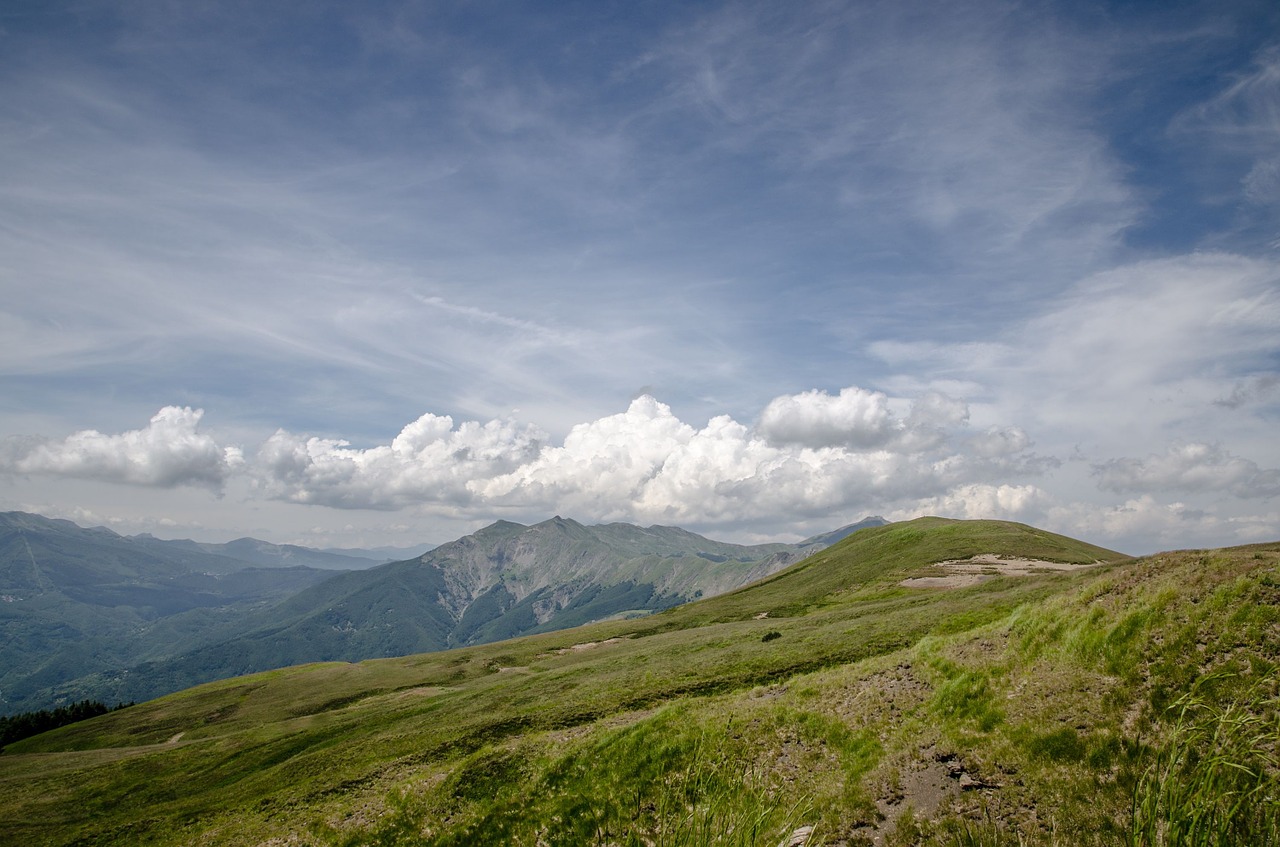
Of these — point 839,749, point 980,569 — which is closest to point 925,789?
point 839,749

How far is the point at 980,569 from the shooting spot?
330ft

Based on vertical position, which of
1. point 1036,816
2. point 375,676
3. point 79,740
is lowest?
point 79,740

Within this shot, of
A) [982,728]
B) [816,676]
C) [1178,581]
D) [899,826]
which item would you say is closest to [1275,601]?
[1178,581]

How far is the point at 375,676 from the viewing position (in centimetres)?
11200

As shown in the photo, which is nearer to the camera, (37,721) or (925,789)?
(925,789)

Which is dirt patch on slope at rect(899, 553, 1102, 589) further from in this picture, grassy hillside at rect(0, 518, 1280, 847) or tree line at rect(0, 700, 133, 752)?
tree line at rect(0, 700, 133, 752)

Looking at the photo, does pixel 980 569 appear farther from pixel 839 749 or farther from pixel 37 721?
pixel 37 721

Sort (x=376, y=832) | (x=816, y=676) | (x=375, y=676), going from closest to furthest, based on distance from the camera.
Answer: (x=376, y=832)
(x=816, y=676)
(x=375, y=676)

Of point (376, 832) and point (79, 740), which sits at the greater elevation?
point (376, 832)

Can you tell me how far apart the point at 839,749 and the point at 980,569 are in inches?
3645

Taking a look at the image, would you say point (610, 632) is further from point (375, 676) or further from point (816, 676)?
point (816, 676)

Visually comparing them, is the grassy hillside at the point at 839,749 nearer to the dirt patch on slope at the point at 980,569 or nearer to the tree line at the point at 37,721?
the dirt patch on slope at the point at 980,569

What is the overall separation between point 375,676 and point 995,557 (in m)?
122

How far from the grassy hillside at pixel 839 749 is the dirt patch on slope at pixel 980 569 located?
96.5ft
